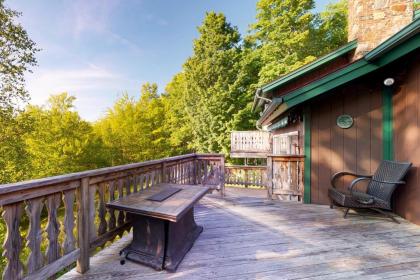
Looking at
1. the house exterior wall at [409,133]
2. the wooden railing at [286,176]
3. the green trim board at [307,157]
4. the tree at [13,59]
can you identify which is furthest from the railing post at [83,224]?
the tree at [13,59]

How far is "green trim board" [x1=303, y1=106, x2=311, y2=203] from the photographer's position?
14.3ft

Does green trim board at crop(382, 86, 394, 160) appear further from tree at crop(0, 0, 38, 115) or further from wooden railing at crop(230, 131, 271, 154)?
tree at crop(0, 0, 38, 115)

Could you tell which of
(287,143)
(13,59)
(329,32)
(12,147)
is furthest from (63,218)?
(329,32)

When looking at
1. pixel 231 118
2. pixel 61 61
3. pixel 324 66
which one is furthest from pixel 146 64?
pixel 324 66

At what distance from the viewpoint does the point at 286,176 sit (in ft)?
14.9

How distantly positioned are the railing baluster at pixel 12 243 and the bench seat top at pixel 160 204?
31.6 inches

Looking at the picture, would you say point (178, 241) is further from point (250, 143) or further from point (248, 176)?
point (250, 143)

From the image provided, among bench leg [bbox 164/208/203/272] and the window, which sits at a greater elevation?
the window

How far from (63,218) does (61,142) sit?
14012mm

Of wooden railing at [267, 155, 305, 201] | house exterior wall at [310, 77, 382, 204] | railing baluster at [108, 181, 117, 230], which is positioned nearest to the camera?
railing baluster at [108, 181, 117, 230]

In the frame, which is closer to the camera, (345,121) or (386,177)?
(386,177)

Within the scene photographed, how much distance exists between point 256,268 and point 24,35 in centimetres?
1104

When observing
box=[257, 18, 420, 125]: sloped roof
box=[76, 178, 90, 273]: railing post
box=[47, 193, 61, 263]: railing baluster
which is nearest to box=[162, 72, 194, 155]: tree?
box=[257, 18, 420, 125]: sloped roof

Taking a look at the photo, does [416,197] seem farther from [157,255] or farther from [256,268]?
[157,255]
